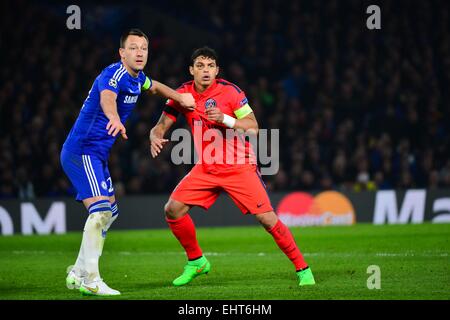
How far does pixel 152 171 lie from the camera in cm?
1747

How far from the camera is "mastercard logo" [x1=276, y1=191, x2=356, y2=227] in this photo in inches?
662

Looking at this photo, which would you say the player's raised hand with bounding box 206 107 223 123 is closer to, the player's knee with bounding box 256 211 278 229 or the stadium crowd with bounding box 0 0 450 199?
the player's knee with bounding box 256 211 278 229

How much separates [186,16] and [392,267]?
49.3 ft

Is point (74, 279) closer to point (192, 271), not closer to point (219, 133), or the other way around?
point (192, 271)

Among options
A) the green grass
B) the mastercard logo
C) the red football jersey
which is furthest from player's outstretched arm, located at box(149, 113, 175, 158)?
the mastercard logo

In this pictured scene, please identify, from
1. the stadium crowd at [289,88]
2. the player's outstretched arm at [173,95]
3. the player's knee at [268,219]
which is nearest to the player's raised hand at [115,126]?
the player's outstretched arm at [173,95]

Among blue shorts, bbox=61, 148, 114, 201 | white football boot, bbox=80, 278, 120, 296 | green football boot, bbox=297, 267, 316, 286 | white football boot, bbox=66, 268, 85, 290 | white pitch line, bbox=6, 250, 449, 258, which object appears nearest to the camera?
white football boot, bbox=80, 278, 120, 296

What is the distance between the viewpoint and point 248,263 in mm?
10211

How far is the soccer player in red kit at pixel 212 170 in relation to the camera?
26.7 feet

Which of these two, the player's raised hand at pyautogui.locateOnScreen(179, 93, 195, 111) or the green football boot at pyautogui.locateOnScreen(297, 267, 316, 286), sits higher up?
the player's raised hand at pyautogui.locateOnScreen(179, 93, 195, 111)

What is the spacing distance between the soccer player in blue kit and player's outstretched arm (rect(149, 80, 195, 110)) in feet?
0.69

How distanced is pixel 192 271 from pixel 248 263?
6.52ft

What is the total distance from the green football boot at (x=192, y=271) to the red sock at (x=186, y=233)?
72 millimetres

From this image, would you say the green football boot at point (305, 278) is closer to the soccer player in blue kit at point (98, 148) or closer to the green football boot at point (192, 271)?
the green football boot at point (192, 271)
